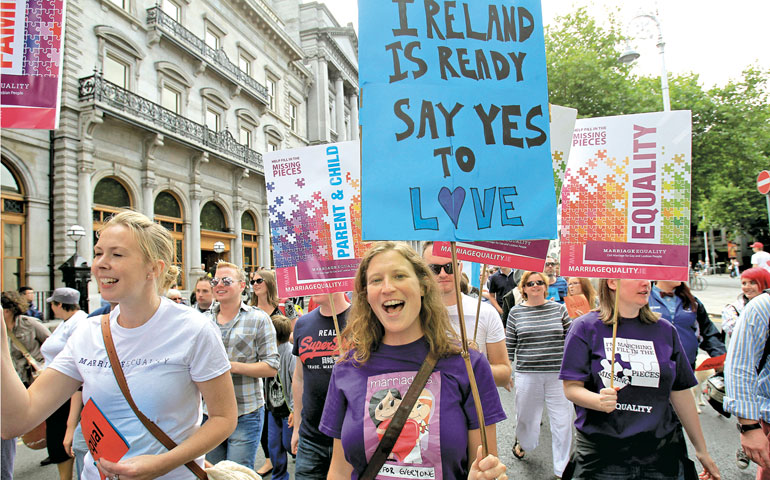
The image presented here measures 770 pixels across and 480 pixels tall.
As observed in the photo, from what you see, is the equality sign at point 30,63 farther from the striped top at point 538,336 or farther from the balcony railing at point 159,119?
the balcony railing at point 159,119

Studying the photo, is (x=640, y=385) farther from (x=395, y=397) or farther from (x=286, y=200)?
(x=286, y=200)

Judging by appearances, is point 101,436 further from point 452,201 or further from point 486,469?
point 452,201

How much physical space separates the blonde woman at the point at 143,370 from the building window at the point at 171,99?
17.7 metres

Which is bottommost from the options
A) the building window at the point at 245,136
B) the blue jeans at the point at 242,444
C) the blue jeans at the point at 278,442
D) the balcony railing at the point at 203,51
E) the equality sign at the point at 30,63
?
the blue jeans at the point at 278,442

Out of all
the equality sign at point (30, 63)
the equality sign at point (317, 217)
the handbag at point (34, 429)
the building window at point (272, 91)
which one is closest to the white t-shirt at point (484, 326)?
the equality sign at point (317, 217)

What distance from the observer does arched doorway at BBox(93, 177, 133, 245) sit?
14500 mm

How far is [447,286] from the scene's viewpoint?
10.4 feet

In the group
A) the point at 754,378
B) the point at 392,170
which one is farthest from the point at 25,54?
the point at 754,378

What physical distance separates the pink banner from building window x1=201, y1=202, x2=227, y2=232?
1880 cm

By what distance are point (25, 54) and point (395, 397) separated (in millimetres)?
2515

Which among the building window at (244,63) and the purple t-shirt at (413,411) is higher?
the building window at (244,63)

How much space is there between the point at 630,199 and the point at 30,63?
344 centimetres

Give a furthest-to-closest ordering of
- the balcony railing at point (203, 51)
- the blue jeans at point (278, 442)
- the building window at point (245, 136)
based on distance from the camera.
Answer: the building window at point (245, 136) → the balcony railing at point (203, 51) → the blue jeans at point (278, 442)

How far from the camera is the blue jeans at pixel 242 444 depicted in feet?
10.2
